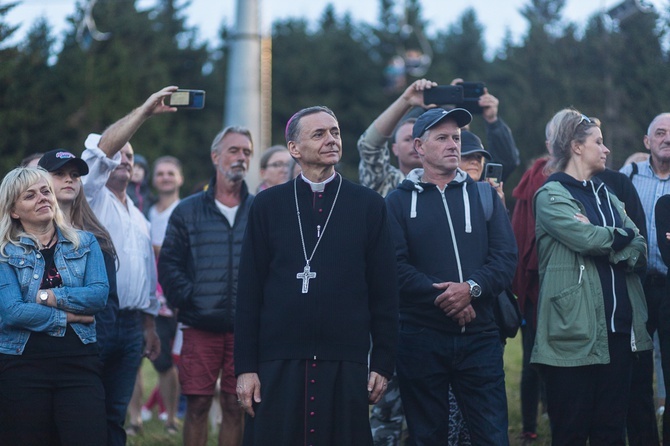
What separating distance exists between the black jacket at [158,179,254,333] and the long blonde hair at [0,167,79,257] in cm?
126

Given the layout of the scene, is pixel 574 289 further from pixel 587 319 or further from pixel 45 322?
pixel 45 322

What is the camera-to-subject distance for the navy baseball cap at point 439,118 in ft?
18.7

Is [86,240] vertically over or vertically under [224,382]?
over

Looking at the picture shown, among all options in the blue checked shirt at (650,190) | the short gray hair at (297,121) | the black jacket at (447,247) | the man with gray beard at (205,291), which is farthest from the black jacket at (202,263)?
the blue checked shirt at (650,190)

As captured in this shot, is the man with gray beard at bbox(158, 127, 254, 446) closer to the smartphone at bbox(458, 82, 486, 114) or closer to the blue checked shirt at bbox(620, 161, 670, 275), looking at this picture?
the smartphone at bbox(458, 82, 486, 114)

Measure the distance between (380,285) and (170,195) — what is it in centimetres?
525

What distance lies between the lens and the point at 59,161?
5863 mm

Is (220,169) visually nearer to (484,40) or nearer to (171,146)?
(171,146)

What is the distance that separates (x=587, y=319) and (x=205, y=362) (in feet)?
8.87

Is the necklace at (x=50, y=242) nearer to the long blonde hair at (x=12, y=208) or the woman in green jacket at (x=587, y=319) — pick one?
the long blonde hair at (x=12, y=208)

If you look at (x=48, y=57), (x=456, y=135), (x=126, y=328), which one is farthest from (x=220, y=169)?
(x=48, y=57)

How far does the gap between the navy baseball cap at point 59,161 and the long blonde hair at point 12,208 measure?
277 millimetres

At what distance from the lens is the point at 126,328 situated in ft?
20.7

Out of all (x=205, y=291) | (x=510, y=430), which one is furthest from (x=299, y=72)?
(x=205, y=291)
